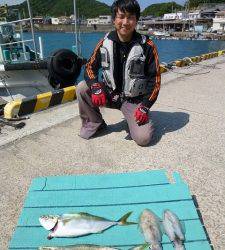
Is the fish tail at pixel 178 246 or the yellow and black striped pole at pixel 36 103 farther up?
the fish tail at pixel 178 246

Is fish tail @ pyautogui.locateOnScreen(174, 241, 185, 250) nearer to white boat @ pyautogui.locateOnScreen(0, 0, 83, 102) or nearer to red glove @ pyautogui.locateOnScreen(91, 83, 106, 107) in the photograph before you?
red glove @ pyautogui.locateOnScreen(91, 83, 106, 107)

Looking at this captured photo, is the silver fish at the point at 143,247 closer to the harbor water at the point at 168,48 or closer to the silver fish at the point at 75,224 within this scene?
the silver fish at the point at 75,224

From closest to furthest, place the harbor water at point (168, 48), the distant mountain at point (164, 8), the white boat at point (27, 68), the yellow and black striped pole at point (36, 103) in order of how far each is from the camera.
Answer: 1. the yellow and black striped pole at point (36, 103)
2. the white boat at point (27, 68)
3. the harbor water at point (168, 48)
4. the distant mountain at point (164, 8)

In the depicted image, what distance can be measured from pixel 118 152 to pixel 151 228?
155cm

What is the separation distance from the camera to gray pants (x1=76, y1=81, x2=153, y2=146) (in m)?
3.94

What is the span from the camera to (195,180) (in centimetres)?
320

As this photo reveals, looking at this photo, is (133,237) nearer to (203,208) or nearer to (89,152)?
(203,208)

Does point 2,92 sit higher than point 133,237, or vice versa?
point 133,237

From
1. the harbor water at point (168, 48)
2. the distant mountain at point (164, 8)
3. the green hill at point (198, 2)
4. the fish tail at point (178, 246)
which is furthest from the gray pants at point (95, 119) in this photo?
the green hill at point (198, 2)

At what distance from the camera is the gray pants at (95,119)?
3939mm

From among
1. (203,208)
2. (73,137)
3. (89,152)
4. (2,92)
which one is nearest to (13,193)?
(89,152)

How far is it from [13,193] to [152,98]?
75.7 inches

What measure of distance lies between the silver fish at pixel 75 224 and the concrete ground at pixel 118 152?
37 cm

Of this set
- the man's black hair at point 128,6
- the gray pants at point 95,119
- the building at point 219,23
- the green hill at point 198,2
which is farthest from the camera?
the green hill at point 198,2
